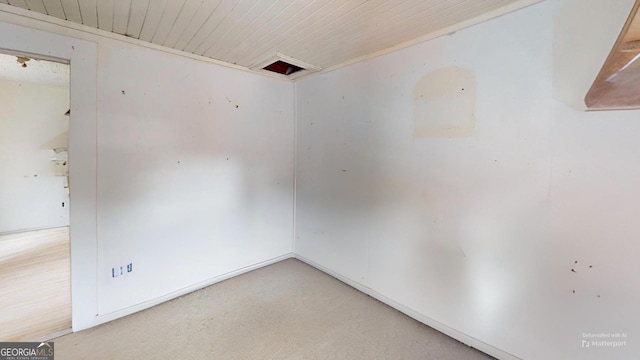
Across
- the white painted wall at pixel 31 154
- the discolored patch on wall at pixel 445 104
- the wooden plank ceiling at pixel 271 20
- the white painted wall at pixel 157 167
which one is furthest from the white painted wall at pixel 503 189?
the white painted wall at pixel 31 154

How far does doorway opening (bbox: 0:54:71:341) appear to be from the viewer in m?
3.11

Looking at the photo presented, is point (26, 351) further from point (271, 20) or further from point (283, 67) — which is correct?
point (283, 67)

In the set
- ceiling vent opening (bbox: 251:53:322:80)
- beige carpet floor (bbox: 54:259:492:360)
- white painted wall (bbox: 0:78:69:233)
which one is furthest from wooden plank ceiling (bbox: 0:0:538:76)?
white painted wall (bbox: 0:78:69:233)

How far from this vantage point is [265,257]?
314cm

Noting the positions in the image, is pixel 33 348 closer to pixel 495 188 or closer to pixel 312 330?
pixel 312 330

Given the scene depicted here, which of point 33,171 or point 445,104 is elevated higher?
point 445,104

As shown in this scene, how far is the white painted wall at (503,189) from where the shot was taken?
132 centimetres

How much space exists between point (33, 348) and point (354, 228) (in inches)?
105

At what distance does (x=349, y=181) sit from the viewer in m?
2.64

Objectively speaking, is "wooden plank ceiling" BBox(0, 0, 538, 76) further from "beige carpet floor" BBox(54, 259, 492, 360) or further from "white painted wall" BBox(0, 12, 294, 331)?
"beige carpet floor" BBox(54, 259, 492, 360)

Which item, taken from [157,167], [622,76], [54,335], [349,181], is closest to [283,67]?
[349,181]

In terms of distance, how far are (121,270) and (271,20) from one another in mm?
2415

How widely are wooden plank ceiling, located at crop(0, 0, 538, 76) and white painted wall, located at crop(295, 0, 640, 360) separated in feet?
0.73

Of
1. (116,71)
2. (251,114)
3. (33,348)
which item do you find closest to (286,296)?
(33,348)
